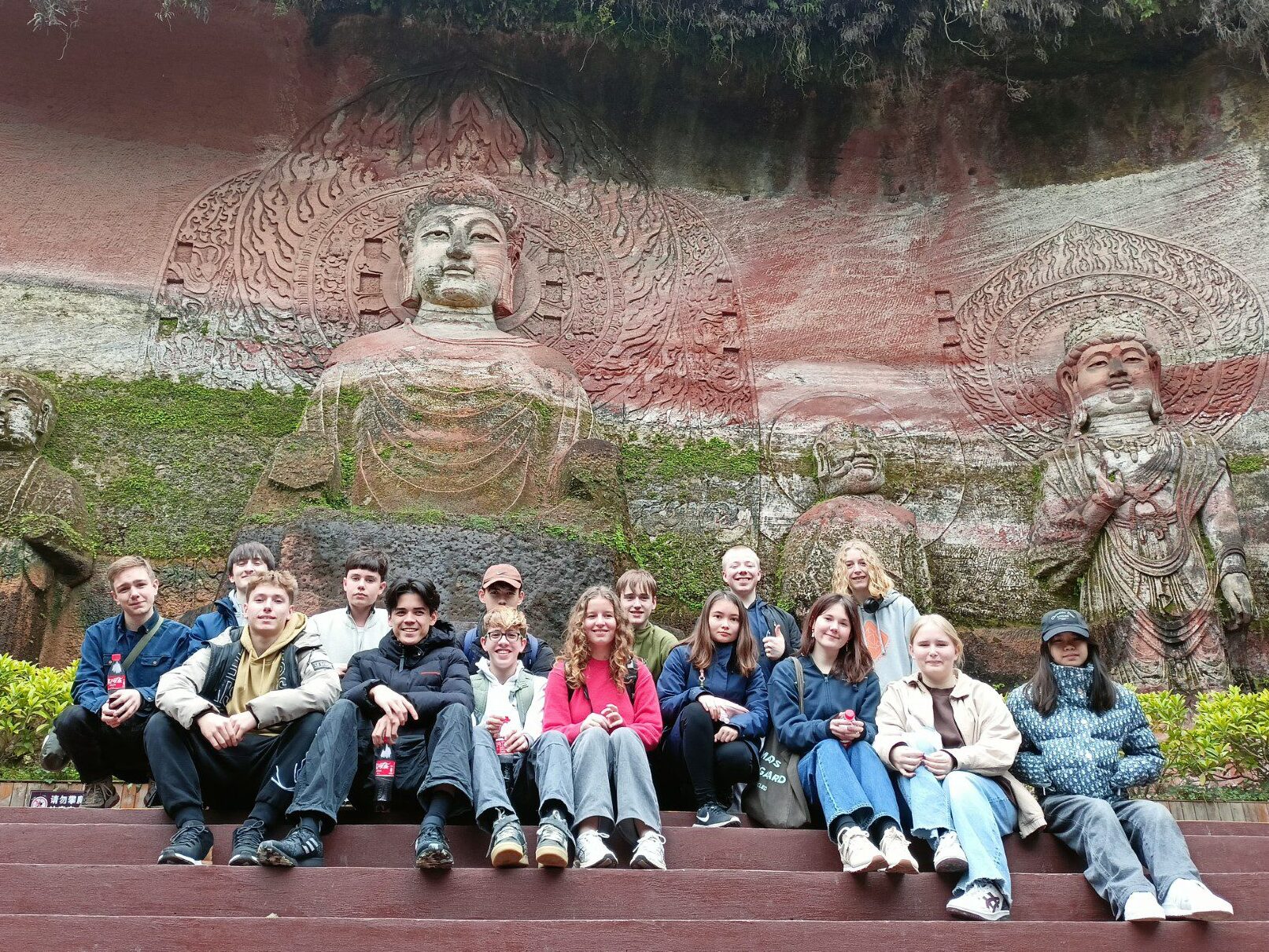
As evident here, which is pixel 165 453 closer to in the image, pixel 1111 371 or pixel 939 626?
pixel 939 626

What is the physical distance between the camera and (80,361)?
10.1 m

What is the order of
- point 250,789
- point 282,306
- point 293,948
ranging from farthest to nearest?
1. point 282,306
2. point 250,789
3. point 293,948

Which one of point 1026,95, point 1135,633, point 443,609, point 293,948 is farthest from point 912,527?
point 293,948

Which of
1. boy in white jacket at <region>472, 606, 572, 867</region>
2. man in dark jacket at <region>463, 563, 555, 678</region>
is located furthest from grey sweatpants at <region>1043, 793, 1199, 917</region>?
man in dark jacket at <region>463, 563, 555, 678</region>

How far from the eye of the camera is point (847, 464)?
31.8 feet

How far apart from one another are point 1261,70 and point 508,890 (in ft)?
31.6

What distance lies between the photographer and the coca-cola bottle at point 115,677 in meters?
5.52

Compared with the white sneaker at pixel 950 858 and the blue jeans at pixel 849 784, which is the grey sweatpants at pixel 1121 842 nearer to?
the white sneaker at pixel 950 858

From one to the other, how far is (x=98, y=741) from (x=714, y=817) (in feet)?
7.98

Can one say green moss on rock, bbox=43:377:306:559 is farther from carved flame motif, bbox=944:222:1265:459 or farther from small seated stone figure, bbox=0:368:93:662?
carved flame motif, bbox=944:222:1265:459

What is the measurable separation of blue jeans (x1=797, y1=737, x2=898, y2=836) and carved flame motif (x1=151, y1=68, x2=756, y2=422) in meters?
5.64

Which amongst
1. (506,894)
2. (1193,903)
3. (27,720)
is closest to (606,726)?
(506,894)

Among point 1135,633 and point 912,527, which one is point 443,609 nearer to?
point 912,527

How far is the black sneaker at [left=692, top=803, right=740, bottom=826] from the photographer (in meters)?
5.28
